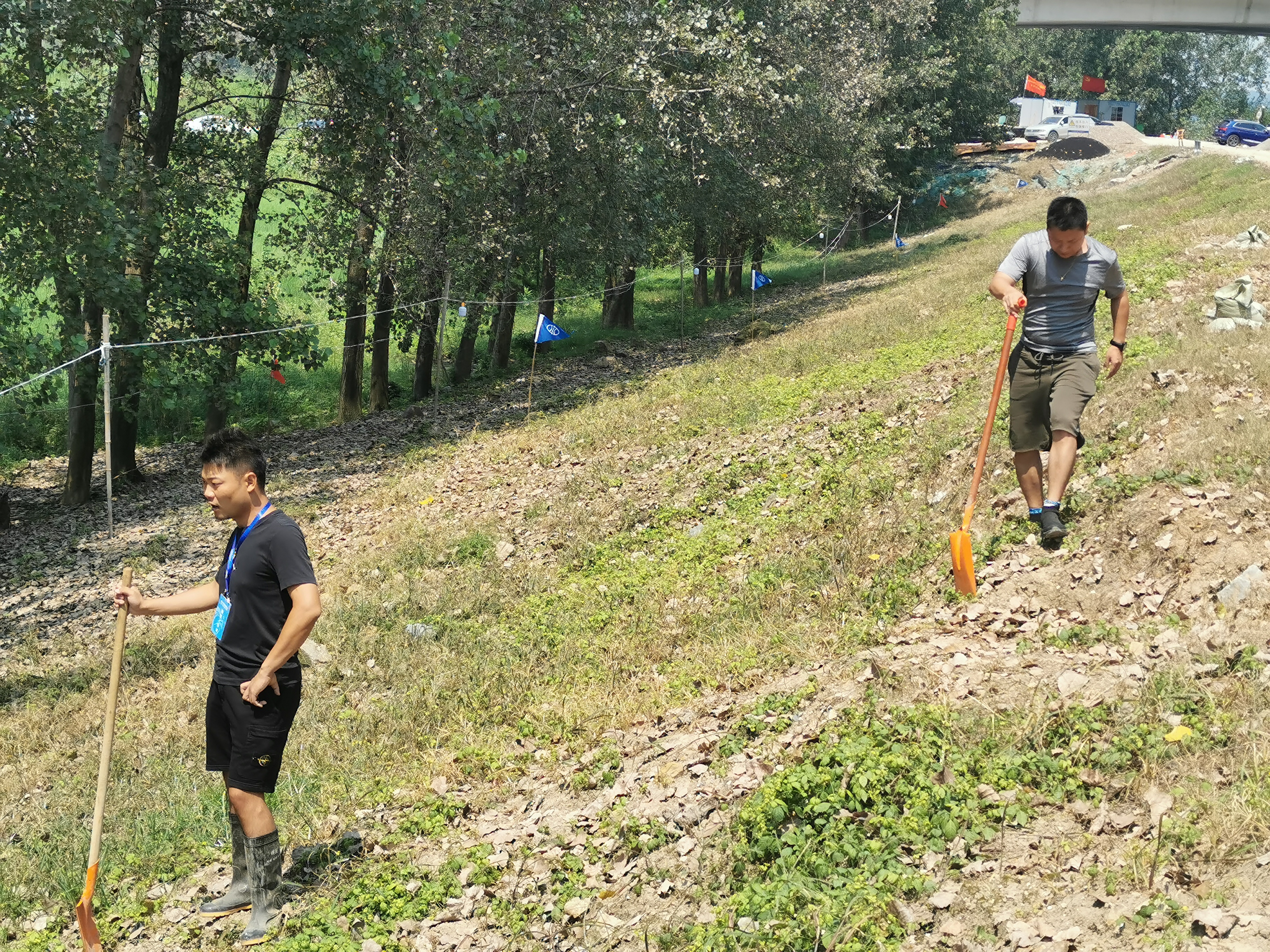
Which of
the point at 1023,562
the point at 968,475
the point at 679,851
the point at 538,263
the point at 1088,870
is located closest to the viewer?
the point at 1088,870

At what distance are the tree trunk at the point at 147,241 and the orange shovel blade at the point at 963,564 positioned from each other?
42.3ft

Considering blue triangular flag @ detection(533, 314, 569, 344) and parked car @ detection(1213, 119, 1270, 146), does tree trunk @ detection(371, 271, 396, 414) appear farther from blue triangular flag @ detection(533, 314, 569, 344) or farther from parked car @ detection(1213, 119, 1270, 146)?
parked car @ detection(1213, 119, 1270, 146)

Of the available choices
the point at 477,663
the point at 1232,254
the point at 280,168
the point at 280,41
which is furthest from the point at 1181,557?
the point at 280,168

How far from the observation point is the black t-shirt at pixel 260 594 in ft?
16.0

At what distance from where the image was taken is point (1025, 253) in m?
6.93

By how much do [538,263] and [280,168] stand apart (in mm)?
6462

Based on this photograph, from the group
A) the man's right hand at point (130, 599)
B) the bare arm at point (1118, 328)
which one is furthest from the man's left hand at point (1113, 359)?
the man's right hand at point (130, 599)

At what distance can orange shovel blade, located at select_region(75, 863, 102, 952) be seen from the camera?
192 inches

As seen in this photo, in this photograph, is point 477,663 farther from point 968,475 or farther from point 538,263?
point 538,263

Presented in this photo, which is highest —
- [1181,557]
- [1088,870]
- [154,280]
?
[154,280]

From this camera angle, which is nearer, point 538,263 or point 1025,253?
point 1025,253

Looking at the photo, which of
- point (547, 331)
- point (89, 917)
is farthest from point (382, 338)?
point (89, 917)

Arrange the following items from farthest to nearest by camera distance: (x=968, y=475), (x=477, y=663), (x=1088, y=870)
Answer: (x=968, y=475) < (x=477, y=663) < (x=1088, y=870)

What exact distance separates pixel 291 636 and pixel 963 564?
4.33 metres
